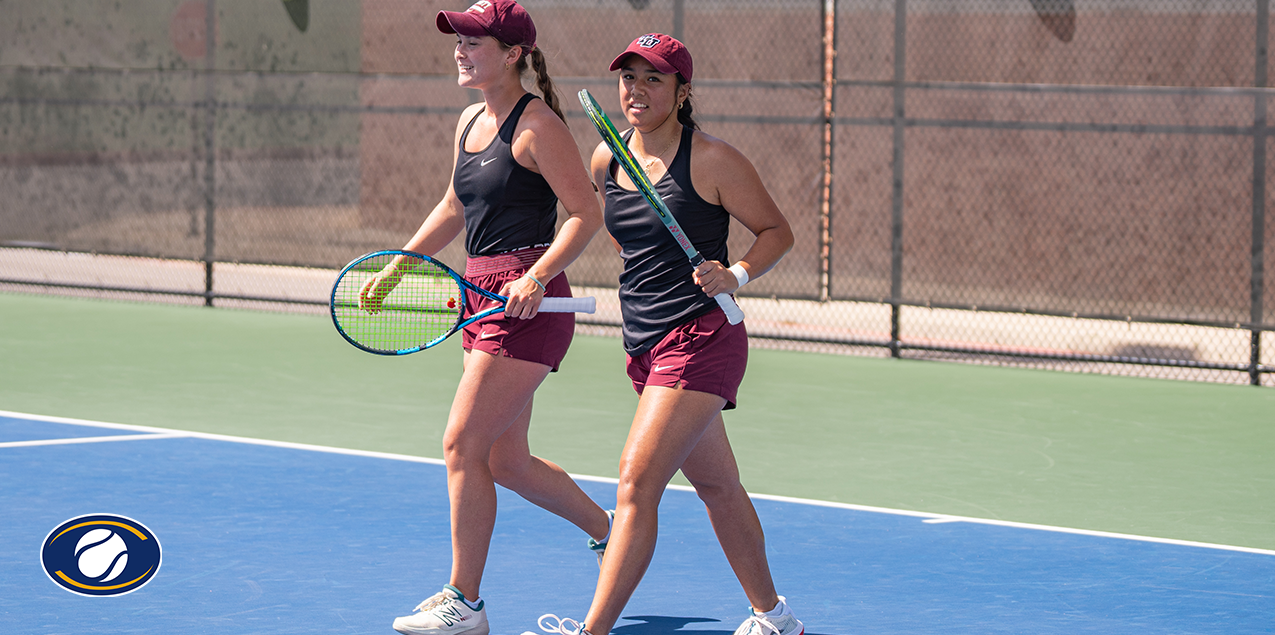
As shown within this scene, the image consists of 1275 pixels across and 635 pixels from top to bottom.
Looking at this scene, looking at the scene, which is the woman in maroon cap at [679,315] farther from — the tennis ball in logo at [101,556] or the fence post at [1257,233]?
the fence post at [1257,233]

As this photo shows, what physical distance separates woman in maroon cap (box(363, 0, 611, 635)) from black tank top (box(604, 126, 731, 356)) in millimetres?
295

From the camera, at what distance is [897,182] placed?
1264 cm

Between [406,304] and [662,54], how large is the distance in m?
1.63

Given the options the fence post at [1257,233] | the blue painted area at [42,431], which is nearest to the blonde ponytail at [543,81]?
the blue painted area at [42,431]

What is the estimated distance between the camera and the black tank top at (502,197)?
5738mm

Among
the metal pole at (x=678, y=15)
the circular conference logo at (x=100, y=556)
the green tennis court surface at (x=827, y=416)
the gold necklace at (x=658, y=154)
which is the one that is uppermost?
the metal pole at (x=678, y=15)

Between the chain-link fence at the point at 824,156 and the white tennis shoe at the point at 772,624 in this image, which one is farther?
the chain-link fence at the point at 824,156

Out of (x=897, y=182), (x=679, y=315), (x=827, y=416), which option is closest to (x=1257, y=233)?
(x=897, y=182)

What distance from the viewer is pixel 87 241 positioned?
15820 mm

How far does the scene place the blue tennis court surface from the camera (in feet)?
19.3

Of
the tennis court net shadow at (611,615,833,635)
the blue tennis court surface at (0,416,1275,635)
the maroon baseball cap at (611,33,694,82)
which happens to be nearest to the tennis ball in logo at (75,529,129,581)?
the blue tennis court surface at (0,416,1275,635)

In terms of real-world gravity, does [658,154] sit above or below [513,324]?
above

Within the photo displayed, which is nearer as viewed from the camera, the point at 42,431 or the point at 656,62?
the point at 656,62

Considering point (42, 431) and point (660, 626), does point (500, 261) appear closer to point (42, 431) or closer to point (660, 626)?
point (660, 626)
